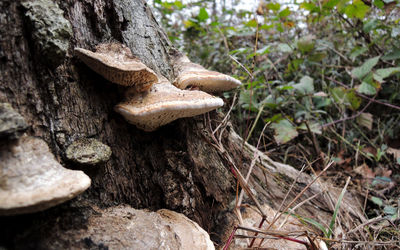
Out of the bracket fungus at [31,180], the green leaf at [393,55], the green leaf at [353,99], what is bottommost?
the green leaf at [353,99]

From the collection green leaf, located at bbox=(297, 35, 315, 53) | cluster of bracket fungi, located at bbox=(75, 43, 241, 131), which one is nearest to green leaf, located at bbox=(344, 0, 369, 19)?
green leaf, located at bbox=(297, 35, 315, 53)

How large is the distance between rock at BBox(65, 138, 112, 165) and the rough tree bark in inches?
1.8

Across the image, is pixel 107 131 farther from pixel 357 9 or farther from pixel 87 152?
pixel 357 9

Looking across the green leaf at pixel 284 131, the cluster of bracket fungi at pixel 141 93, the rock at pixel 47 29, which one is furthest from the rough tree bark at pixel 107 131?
the green leaf at pixel 284 131

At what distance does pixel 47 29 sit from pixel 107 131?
26.3 inches

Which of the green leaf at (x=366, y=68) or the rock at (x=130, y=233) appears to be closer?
the rock at (x=130, y=233)

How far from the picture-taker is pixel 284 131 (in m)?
3.56

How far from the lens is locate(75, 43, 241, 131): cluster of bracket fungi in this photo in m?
1.48

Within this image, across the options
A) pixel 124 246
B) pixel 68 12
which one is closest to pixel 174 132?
pixel 124 246

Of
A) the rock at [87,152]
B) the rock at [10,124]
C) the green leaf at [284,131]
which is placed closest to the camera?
the rock at [10,124]

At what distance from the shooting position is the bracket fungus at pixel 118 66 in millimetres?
1455

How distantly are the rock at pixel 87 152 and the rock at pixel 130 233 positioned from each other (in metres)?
0.30

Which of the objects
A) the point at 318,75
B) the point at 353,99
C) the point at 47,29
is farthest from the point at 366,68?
the point at 47,29

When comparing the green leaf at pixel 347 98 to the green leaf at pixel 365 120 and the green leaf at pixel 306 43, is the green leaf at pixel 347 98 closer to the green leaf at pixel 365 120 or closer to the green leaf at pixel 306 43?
the green leaf at pixel 365 120
